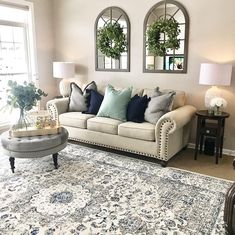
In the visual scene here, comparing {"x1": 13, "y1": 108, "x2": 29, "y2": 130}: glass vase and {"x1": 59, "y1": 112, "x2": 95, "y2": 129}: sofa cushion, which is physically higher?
{"x1": 13, "y1": 108, "x2": 29, "y2": 130}: glass vase

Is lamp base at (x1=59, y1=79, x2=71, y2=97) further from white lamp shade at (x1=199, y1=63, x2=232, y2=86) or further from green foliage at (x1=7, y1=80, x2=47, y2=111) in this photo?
white lamp shade at (x1=199, y1=63, x2=232, y2=86)

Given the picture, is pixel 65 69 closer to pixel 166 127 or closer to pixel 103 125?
pixel 103 125

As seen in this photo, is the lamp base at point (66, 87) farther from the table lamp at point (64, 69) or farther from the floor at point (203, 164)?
the floor at point (203, 164)

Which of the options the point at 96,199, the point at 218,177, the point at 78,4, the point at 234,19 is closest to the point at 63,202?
the point at 96,199

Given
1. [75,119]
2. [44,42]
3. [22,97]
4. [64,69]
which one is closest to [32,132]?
[22,97]

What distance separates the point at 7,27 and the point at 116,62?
2120mm

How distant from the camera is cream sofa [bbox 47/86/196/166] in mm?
3254

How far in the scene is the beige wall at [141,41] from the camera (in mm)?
3596

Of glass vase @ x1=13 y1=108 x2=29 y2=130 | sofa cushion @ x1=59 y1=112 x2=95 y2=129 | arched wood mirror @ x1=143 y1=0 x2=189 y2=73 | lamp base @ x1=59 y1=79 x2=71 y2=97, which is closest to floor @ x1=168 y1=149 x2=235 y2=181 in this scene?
arched wood mirror @ x1=143 y1=0 x2=189 y2=73

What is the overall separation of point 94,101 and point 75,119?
0.45 m

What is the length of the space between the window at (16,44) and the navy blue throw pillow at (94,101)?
158cm

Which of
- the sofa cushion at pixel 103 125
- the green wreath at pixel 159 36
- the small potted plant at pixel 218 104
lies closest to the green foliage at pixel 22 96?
the sofa cushion at pixel 103 125

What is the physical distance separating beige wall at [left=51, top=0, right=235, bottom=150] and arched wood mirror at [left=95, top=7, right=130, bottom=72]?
95 mm

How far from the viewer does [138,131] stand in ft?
11.2
